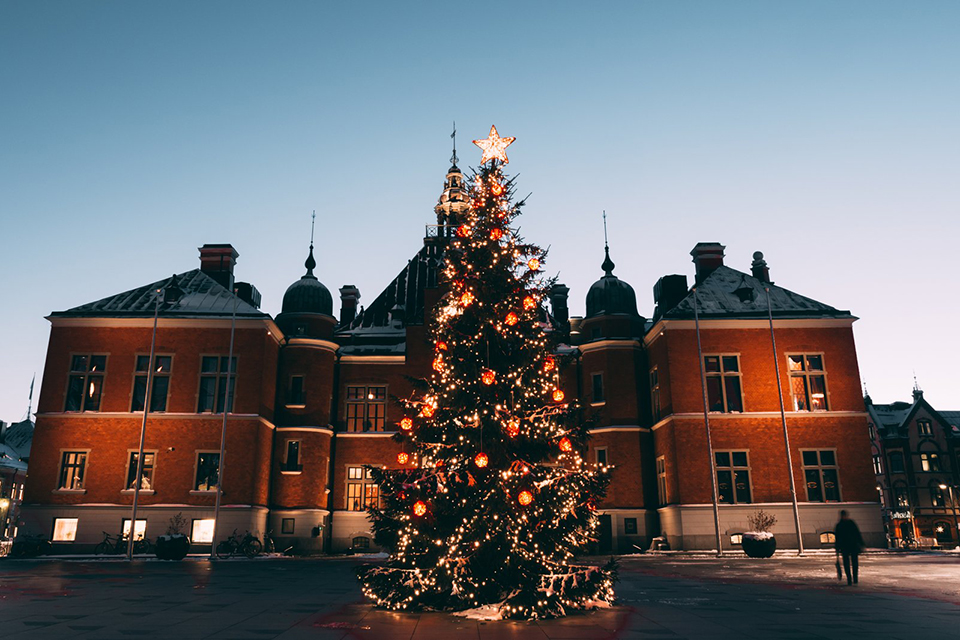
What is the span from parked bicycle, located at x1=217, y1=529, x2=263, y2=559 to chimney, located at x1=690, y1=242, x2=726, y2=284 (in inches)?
1106

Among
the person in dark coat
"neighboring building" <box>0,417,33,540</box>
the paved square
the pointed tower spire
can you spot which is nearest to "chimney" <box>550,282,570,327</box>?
the pointed tower spire

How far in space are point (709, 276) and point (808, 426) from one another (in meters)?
9.76

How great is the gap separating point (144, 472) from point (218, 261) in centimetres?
1352

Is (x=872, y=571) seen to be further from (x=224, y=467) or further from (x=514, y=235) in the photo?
(x=224, y=467)

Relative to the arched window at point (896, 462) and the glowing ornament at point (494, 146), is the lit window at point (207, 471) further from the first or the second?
the arched window at point (896, 462)

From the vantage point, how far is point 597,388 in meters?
37.6

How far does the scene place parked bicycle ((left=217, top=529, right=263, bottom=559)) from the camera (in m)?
30.6

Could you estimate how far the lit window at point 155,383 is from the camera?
3347 centimetres

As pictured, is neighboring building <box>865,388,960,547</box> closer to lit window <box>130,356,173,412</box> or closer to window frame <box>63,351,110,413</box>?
lit window <box>130,356,173,412</box>

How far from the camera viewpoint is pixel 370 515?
42.3 feet

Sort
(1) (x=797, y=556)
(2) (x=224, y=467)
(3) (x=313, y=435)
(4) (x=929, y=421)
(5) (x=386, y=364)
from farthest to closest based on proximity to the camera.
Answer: (4) (x=929, y=421) → (5) (x=386, y=364) → (3) (x=313, y=435) → (2) (x=224, y=467) → (1) (x=797, y=556)

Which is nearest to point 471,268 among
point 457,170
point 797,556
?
point 797,556

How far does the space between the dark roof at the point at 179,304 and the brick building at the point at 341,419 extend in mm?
111

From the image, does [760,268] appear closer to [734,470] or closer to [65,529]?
[734,470]
